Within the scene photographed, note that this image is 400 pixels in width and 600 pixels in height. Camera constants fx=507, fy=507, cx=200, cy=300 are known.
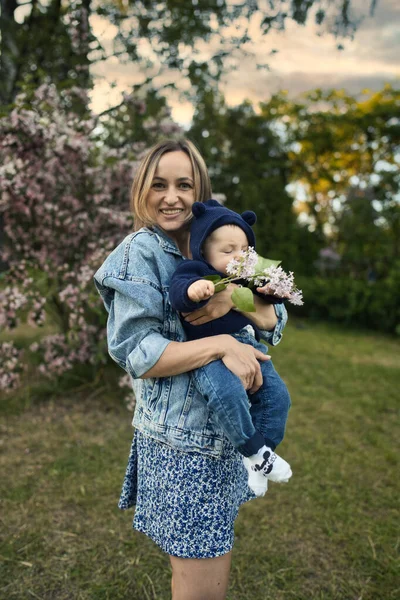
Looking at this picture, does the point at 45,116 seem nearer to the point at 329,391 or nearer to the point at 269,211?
the point at 329,391

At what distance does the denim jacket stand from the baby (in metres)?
0.07

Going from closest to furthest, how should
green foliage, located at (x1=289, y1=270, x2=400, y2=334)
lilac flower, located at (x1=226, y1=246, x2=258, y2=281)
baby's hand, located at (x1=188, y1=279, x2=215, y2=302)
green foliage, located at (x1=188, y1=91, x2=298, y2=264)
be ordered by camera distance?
baby's hand, located at (x1=188, y1=279, x2=215, y2=302) < lilac flower, located at (x1=226, y1=246, x2=258, y2=281) < green foliage, located at (x1=289, y1=270, x2=400, y2=334) < green foliage, located at (x1=188, y1=91, x2=298, y2=264)

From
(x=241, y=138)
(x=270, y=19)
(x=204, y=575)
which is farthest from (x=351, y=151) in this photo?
(x=204, y=575)

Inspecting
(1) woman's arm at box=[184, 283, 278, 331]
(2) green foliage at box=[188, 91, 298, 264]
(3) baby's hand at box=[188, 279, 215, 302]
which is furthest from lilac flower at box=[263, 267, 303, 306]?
(2) green foliage at box=[188, 91, 298, 264]

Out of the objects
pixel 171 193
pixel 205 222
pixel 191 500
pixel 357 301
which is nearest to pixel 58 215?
pixel 171 193

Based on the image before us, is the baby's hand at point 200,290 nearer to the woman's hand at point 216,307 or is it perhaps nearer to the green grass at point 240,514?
the woman's hand at point 216,307

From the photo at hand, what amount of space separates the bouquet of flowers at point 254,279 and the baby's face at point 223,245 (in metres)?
0.04

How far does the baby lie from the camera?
1406 mm

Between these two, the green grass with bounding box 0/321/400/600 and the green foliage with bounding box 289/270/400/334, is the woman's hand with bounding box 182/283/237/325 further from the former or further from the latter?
the green foliage with bounding box 289/270/400/334

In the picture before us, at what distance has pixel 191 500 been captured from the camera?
1.50m

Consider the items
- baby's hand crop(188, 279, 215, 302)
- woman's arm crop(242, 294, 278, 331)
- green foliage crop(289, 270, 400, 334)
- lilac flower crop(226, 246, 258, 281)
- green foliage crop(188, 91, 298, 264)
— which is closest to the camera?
baby's hand crop(188, 279, 215, 302)

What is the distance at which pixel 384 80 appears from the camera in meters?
12.9

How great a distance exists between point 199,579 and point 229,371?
0.63 meters

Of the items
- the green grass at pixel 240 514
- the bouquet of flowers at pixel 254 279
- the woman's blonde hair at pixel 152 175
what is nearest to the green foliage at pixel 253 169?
the green grass at pixel 240 514
